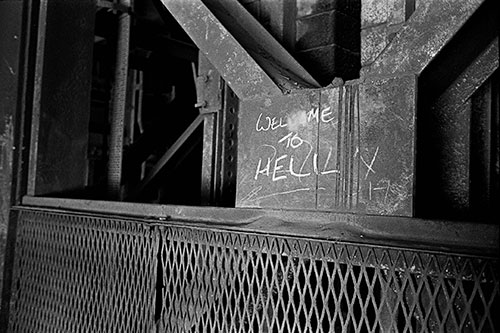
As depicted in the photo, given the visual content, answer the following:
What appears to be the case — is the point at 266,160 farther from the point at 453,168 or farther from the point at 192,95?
the point at 192,95

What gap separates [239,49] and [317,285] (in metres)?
0.69

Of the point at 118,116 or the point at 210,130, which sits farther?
the point at 118,116

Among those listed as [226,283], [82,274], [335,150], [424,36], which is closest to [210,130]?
[82,274]

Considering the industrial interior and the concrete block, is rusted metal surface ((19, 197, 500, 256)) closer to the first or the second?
the industrial interior

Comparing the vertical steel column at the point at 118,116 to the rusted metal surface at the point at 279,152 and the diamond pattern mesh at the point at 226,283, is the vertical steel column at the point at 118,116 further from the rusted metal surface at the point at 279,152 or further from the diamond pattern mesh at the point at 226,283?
the rusted metal surface at the point at 279,152

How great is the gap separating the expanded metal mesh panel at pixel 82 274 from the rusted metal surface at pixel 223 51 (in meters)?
0.51

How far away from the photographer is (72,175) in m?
2.57

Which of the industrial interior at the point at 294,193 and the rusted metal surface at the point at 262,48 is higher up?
the rusted metal surface at the point at 262,48

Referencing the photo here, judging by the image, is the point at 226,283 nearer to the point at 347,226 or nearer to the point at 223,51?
the point at 347,226

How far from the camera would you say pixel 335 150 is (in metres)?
1.16

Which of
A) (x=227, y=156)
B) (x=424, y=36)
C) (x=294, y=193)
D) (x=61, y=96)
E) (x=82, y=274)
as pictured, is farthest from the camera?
(x=61, y=96)

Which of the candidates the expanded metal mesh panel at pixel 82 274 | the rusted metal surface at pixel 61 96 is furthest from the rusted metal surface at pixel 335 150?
the rusted metal surface at pixel 61 96

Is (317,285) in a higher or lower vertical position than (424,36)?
→ lower

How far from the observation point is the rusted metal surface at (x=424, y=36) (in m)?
1.04
